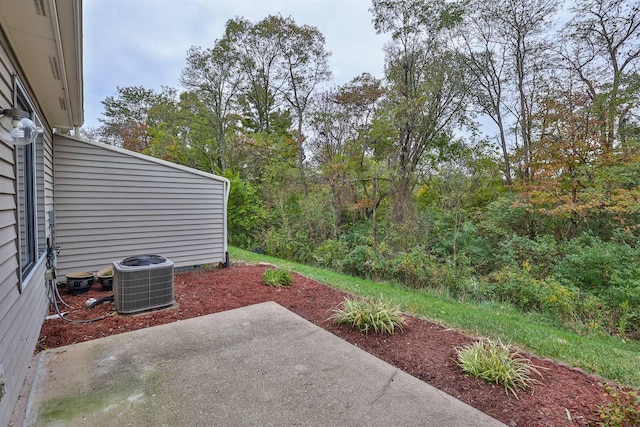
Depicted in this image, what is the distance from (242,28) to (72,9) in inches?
502

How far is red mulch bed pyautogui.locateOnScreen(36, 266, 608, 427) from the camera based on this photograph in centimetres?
187

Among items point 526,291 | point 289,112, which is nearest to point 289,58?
point 289,112

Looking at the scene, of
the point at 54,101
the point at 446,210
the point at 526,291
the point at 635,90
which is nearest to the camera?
the point at 54,101

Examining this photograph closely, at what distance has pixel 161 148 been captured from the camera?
44.6ft

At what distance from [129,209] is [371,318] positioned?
13.2 ft

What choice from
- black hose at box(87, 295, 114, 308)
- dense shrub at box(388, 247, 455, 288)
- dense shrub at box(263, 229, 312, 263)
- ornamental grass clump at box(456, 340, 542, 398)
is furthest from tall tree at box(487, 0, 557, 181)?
black hose at box(87, 295, 114, 308)

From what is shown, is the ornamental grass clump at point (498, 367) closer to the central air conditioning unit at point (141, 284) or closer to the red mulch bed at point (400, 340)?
the red mulch bed at point (400, 340)

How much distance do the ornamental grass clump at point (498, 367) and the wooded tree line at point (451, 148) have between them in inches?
108

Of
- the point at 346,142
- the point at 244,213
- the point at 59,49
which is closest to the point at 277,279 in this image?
the point at 59,49

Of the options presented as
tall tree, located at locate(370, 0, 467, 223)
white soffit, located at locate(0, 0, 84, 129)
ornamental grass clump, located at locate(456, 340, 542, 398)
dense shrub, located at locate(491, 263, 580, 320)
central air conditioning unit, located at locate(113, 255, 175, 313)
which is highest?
tall tree, located at locate(370, 0, 467, 223)

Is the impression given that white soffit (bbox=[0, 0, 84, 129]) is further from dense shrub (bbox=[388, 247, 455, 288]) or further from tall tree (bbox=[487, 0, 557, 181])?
tall tree (bbox=[487, 0, 557, 181])

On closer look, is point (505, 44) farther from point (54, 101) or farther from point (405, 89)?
point (54, 101)

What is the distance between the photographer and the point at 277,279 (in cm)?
462

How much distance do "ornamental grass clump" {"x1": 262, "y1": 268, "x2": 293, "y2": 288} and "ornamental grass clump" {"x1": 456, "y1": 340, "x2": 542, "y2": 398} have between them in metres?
2.79
